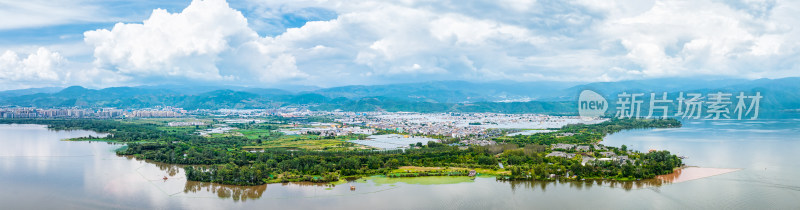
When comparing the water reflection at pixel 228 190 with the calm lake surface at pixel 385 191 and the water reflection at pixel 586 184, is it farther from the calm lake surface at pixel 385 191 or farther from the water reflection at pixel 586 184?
the water reflection at pixel 586 184

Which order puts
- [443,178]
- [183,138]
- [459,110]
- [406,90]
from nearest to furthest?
[443,178] < [183,138] < [459,110] < [406,90]

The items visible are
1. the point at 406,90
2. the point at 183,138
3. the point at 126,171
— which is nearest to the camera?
the point at 126,171

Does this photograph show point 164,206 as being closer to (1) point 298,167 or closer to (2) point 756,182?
(1) point 298,167

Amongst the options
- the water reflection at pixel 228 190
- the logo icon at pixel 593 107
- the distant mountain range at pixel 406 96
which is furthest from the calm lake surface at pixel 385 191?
the distant mountain range at pixel 406 96

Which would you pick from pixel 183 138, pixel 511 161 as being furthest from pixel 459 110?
pixel 511 161

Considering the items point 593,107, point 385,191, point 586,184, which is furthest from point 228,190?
point 593,107

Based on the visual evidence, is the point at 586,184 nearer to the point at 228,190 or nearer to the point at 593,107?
the point at 228,190

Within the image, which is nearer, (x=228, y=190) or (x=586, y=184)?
(x=228, y=190)

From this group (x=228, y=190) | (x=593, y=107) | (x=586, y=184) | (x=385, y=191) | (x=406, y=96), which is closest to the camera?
(x=385, y=191)
